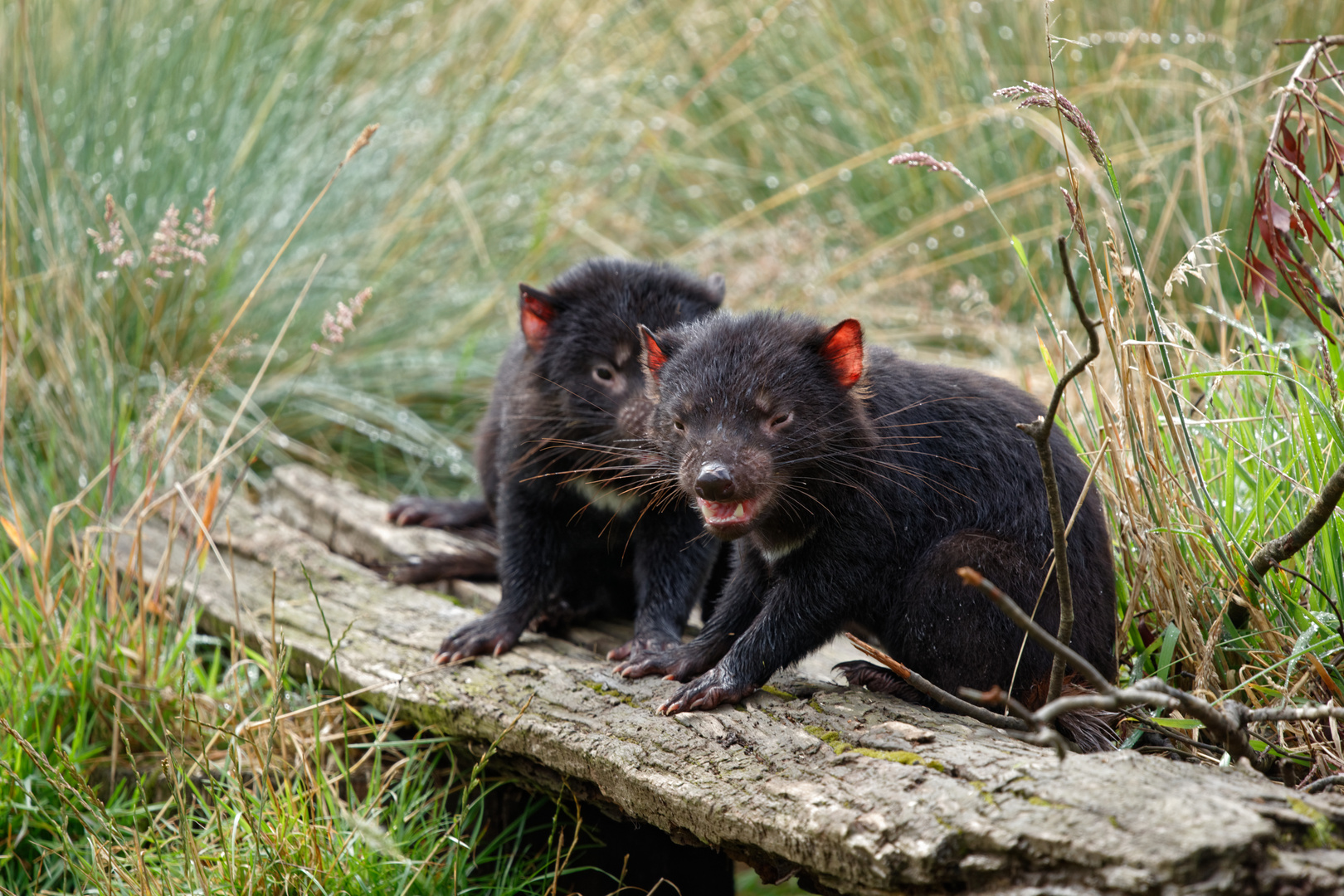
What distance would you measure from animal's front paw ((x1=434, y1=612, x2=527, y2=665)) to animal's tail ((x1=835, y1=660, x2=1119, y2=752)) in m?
1.09

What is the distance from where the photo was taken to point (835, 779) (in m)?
2.38

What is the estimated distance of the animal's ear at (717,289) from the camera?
155 inches

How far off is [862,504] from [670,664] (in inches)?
28.3

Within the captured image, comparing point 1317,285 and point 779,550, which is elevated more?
point 1317,285

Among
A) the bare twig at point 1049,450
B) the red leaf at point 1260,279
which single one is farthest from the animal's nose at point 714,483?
the red leaf at point 1260,279

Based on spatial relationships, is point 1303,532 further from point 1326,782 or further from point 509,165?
point 509,165

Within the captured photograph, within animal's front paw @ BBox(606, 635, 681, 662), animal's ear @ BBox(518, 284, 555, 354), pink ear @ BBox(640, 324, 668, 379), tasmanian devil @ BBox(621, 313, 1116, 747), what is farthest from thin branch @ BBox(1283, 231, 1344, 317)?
animal's ear @ BBox(518, 284, 555, 354)

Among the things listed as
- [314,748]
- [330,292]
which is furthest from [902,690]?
[330,292]

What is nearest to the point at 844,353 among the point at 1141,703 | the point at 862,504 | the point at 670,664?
the point at 862,504

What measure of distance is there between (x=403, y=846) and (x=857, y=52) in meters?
5.80

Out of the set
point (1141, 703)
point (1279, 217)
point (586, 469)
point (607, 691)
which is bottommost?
point (607, 691)

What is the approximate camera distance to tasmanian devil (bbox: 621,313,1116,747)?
279 centimetres

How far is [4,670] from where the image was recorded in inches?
138

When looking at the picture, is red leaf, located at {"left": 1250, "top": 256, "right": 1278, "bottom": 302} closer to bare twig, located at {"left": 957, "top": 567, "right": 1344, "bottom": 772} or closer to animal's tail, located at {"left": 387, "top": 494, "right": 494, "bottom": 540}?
bare twig, located at {"left": 957, "top": 567, "right": 1344, "bottom": 772}
